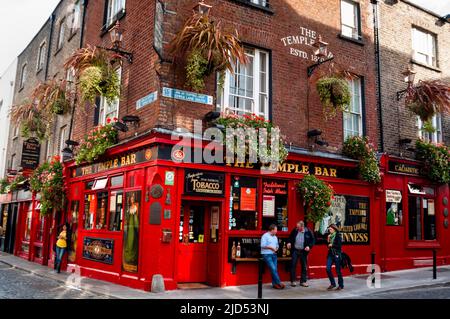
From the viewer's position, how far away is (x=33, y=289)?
36.9ft

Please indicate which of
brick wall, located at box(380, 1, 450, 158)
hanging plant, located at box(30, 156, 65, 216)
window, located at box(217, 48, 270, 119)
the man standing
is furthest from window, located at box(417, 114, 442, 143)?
hanging plant, located at box(30, 156, 65, 216)

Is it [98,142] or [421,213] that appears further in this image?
[421,213]

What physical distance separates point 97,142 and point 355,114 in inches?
342

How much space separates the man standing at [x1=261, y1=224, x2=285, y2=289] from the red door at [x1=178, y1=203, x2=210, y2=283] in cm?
169

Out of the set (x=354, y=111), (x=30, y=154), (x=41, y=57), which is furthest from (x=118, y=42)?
(x=41, y=57)

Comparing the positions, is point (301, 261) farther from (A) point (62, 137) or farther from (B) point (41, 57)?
(B) point (41, 57)

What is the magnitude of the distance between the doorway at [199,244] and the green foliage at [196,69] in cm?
328

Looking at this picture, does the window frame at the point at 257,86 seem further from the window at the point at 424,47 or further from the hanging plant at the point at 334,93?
the window at the point at 424,47

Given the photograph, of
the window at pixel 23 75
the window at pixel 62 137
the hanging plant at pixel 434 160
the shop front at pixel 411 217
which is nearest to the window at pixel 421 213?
the shop front at pixel 411 217

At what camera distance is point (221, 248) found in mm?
11789

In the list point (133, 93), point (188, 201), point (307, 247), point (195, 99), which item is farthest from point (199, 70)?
point (307, 247)

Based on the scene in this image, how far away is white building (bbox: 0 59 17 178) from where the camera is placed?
94.2 ft
